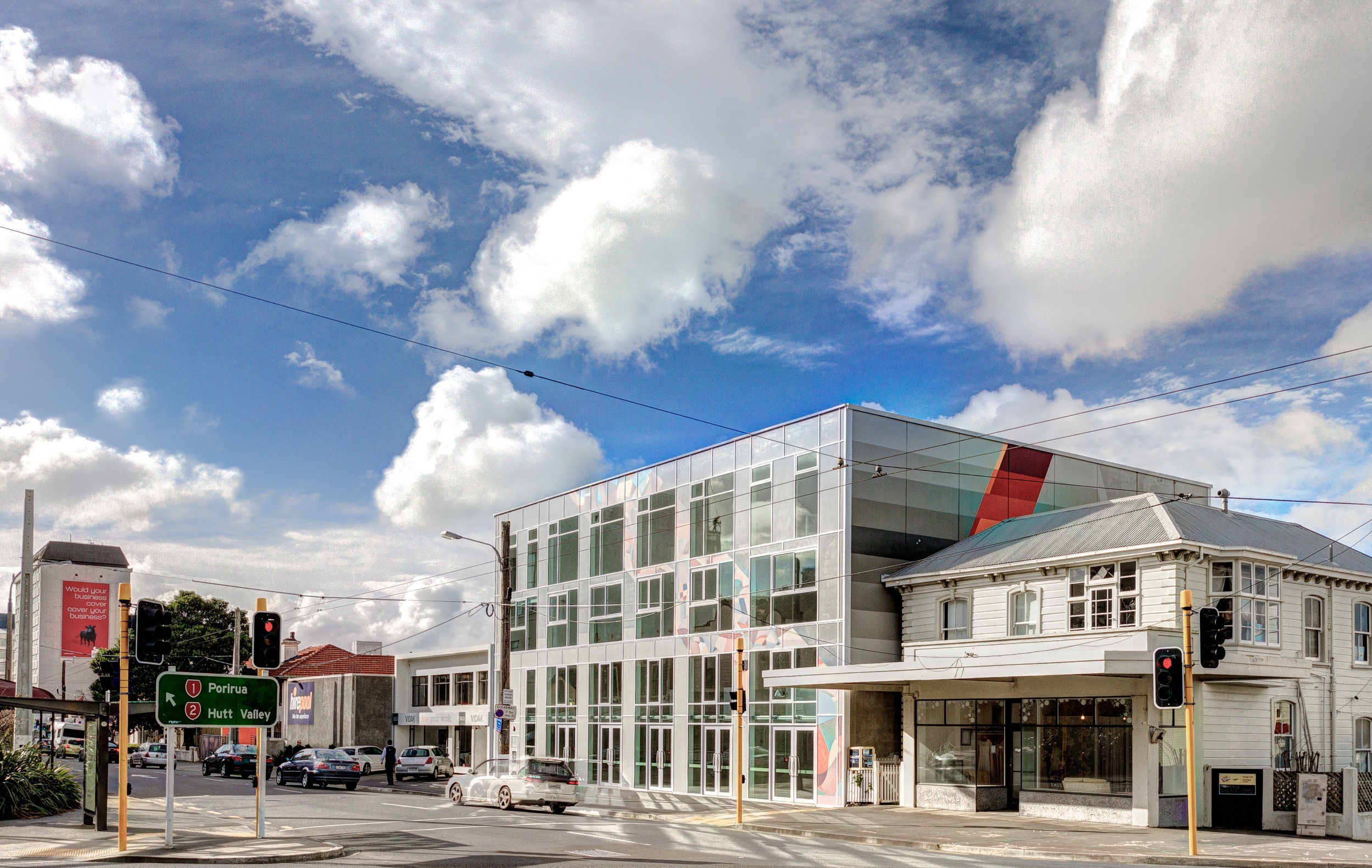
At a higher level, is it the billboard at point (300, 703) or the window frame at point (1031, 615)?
the window frame at point (1031, 615)

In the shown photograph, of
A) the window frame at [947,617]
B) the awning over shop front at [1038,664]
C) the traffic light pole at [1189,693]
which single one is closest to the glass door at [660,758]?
the awning over shop front at [1038,664]

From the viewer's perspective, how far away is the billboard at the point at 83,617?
130 meters

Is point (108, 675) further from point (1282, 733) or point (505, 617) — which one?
point (1282, 733)

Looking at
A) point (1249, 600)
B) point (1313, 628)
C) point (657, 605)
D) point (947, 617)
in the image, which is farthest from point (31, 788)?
point (1313, 628)

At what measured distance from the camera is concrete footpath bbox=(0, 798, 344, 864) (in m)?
17.1

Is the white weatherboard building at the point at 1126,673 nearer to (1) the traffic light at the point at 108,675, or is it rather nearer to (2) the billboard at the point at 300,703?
(2) the billboard at the point at 300,703

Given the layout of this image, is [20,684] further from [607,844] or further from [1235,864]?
[1235,864]

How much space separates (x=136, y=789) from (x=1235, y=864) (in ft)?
108

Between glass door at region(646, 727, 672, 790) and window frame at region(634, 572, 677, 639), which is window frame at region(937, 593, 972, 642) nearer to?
window frame at region(634, 572, 677, 639)

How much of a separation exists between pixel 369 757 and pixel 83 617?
96544 mm

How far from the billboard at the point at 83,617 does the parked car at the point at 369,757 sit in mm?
83047

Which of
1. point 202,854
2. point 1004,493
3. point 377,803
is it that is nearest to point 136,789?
point 377,803

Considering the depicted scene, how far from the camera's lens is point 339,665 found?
69.1 metres

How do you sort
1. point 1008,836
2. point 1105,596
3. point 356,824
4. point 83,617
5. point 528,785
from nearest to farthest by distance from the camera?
point 1008,836, point 356,824, point 1105,596, point 528,785, point 83,617
